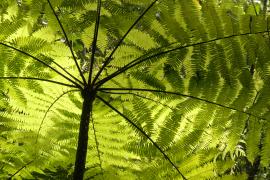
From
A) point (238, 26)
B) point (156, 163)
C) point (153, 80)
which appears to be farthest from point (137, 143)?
point (238, 26)

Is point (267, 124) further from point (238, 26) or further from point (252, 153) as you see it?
point (238, 26)

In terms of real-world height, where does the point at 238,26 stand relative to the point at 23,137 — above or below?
above

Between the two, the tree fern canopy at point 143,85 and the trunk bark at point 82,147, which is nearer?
the trunk bark at point 82,147

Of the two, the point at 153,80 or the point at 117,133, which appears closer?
the point at 153,80

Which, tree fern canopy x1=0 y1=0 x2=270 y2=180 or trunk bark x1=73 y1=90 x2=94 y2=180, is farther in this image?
tree fern canopy x1=0 y1=0 x2=270 y2=180

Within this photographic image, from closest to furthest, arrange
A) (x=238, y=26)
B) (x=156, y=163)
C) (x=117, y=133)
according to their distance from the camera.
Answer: (x=238, y=26), (x=156, y=163), (x=117, y=133)

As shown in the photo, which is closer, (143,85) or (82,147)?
(82,147)

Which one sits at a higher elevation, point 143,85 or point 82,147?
point 143,85

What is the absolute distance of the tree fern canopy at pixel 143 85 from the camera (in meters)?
1.88

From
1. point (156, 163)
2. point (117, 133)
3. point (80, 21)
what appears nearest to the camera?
point (80, 21)

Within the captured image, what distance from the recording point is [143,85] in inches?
82.3

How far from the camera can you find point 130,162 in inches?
94.5

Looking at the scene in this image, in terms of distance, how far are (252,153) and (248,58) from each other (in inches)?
20.9

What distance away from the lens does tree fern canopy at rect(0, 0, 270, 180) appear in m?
1.88
